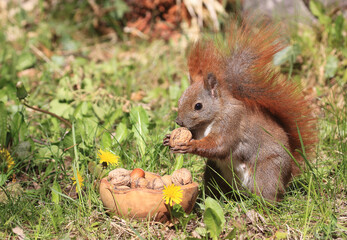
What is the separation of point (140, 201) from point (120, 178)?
139mm

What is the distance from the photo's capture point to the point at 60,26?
442 centimetres

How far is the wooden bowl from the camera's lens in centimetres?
169

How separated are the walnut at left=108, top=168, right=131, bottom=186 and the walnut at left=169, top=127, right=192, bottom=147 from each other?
239 millimetres

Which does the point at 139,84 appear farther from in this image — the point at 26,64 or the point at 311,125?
the point at 311,125

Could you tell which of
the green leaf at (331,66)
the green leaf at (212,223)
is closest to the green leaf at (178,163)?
the green leaf at (212,223)

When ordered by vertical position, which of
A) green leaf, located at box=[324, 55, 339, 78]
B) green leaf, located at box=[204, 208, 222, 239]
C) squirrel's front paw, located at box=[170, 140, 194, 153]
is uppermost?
green leaf, located at box=[324, 55, 339, 78]

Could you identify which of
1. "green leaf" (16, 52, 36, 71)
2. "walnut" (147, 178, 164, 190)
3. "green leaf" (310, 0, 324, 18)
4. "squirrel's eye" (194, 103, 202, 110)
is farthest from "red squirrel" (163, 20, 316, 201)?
"green leaf" (16, 52, 36, 71)

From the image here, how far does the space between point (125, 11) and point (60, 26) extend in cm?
71

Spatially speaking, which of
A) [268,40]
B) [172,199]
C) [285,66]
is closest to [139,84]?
[285,66]

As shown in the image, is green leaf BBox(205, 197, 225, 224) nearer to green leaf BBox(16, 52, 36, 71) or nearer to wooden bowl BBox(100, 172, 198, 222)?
wooden bowl BBox(100, 172, 198, 222)

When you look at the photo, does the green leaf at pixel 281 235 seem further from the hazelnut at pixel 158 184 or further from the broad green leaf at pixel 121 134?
the broad green leaf at pixel 121 134

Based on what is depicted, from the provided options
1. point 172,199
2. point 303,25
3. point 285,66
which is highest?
point 303,25

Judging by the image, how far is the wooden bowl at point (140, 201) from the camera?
169 centimetres

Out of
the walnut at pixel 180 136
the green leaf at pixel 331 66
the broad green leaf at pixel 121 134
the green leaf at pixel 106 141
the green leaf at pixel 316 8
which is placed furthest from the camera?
the green leaf at pixel 316 8
